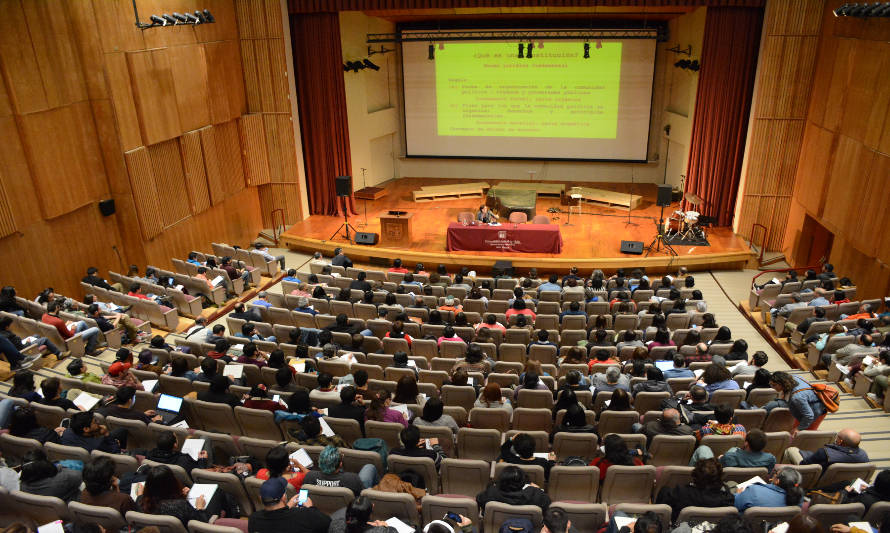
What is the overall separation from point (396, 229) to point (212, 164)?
4.36m

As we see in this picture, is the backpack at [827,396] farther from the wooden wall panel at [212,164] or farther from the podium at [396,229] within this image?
the wooden wall panel at [212,164]

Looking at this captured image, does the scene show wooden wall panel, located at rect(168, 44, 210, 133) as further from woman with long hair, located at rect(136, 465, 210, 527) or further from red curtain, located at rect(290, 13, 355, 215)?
woman with long hair, located at rect(136, 465, 210, 527)

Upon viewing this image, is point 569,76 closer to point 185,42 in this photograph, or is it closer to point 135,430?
point 185,42

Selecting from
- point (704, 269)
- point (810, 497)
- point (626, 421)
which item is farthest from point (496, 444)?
point (704, 269)

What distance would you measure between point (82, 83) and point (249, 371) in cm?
712

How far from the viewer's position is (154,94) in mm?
11586

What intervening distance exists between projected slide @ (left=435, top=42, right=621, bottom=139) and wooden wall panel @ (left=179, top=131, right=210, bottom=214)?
23.7 feet

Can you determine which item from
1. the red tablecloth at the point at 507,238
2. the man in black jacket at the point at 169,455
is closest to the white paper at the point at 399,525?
the man in black jacket at the point at 169,455

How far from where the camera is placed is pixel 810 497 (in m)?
4.64

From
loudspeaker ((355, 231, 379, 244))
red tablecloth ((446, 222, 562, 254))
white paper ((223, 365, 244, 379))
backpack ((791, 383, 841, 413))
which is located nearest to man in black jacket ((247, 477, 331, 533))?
white paper ((223, 365, 244, 379))

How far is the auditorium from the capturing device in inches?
184

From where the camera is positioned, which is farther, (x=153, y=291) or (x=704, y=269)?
(x=704, y=269)

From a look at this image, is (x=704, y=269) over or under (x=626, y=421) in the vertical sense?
under

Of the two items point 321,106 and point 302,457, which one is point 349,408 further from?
point 321,106
